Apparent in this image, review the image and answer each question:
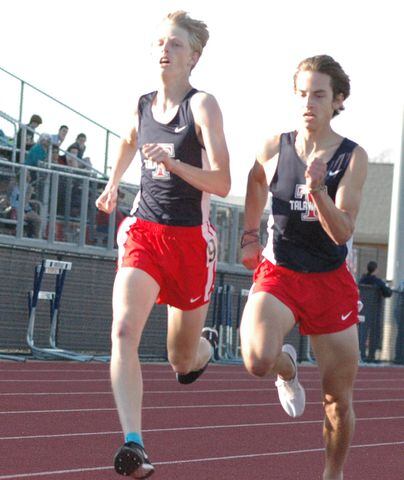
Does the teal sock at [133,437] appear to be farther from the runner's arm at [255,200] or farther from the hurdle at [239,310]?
the hurdle at [239,310]

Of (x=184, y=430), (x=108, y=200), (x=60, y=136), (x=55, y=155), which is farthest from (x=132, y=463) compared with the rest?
Answer: (x=60, y=136)

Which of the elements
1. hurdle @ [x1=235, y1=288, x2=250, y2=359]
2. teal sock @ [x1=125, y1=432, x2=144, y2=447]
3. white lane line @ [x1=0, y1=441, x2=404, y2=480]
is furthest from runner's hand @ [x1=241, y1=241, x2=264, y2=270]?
hurdle @ [x1=235, y1=288, x2=250, y2=359]

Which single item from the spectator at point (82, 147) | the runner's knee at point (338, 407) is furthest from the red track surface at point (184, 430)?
the spectator at point (82, 147)

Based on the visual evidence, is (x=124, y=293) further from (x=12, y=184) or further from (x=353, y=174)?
(x=12, y=184)

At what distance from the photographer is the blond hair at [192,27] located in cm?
698

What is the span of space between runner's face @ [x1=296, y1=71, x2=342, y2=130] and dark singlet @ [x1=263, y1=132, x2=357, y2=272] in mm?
142

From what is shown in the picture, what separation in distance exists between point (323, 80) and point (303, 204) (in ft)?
1.88

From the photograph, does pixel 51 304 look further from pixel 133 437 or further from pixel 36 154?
pixel 133 437

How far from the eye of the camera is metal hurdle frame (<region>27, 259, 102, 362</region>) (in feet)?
54.2

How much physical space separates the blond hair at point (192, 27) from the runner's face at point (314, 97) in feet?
2.43

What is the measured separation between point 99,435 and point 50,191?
369 inches

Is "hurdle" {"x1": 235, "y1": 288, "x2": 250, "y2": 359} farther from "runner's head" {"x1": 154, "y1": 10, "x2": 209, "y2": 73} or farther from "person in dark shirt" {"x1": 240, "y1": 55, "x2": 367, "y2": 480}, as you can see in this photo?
"person in dark shirt" {"x1": 240, "y1": 55, "x2": 367, "y2": 480}

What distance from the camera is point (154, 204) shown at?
687cm

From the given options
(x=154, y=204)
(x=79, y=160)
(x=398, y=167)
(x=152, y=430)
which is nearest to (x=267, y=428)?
(x=152, y=430)
